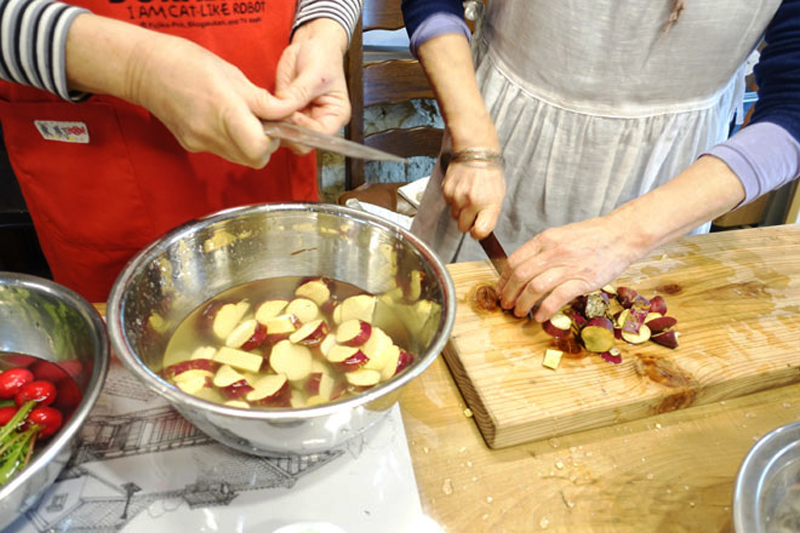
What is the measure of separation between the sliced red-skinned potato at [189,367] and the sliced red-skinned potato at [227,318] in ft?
0.24

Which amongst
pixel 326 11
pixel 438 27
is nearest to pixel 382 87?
pixel 438 27

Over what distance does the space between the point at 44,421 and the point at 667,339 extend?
984 millimetres

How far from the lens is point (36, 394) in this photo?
699mm

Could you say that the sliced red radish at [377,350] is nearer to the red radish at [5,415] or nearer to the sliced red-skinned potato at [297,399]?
the sliced red-skinned potato at [297,399]

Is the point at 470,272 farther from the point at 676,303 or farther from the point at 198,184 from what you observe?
the point at 198,184

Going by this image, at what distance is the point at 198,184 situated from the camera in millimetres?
1077

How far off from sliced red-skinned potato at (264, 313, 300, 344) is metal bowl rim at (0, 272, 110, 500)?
0.23 meters

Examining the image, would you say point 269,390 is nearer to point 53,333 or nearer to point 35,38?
point 53,333

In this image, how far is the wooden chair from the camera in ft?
6.14

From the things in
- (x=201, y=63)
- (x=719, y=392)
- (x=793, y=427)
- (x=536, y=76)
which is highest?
(x=201, y=63)

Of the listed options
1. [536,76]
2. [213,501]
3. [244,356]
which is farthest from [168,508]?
[536,76]

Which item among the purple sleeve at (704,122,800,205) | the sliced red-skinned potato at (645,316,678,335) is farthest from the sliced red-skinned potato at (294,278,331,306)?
the purple sleeve at (704,122,800,205)

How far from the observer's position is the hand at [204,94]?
0.70 m

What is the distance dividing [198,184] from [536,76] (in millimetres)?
779
